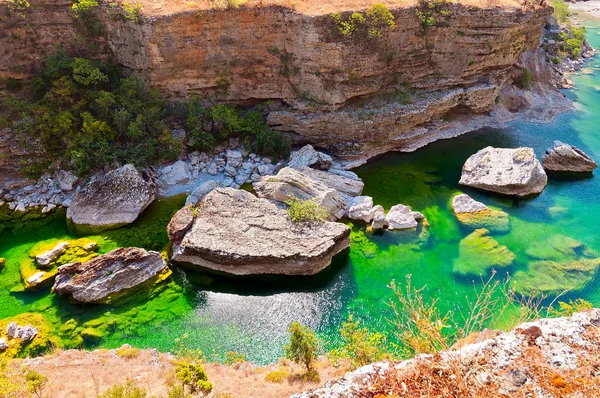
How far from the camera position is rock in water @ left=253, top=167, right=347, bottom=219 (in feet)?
56.9

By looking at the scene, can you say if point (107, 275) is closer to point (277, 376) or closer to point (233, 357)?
point (233, 357)

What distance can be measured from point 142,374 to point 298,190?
382 inches

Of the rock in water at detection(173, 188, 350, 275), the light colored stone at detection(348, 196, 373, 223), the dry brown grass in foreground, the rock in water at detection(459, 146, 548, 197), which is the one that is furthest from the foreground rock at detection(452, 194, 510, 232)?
the dry brown grass in foreground

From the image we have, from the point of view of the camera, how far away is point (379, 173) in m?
21.8

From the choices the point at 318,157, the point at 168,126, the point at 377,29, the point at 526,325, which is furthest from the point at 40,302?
the point at 377,29

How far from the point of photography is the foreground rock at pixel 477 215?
58.9 feet

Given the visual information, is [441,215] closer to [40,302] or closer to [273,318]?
[273,318]

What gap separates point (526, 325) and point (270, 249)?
34.3 feet

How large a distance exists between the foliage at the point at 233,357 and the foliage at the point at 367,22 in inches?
628

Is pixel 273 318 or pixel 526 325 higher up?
pixel 526 325

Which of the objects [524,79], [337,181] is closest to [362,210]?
[337,181]

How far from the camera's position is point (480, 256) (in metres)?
16.4

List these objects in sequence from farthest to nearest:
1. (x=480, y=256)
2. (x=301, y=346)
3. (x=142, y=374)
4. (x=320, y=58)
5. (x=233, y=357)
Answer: (x=320, y=58) → (x=480, y=256) → (x=233, y=357) → (x=142, y=374) → (x=301, y=346)

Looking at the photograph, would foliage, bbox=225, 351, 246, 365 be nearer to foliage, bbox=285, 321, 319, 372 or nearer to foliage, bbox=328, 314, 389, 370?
foliage, bbox=285, 321, 319, 372
